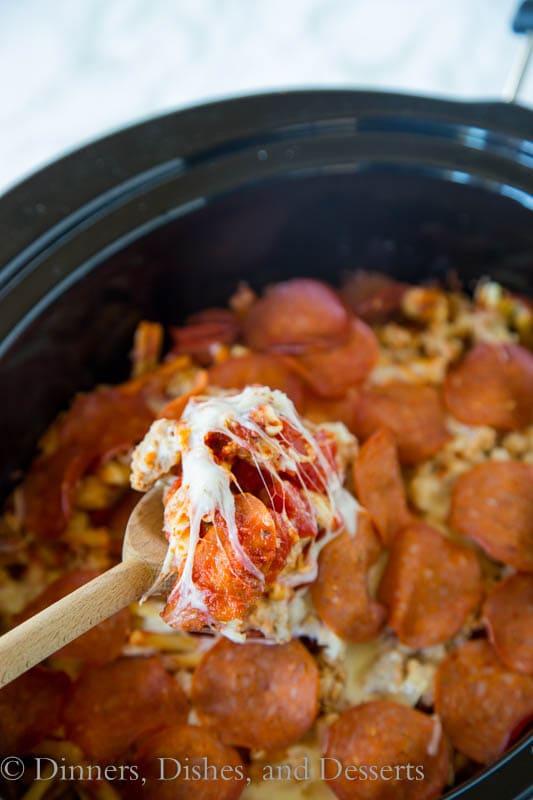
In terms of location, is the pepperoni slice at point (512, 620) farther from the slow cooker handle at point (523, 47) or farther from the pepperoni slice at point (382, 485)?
the slow cooker handle at point (523, 47)

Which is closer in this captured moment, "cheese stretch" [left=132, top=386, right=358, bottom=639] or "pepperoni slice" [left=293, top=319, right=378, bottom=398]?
"cheese stretch" [left=132, top=386, right=358, bottom=639]

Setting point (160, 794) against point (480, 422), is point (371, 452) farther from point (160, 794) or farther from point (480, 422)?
point (160, 794)

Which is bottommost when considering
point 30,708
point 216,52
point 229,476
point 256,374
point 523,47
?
point 30,708

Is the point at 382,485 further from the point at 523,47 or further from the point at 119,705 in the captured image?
the point at 523,47

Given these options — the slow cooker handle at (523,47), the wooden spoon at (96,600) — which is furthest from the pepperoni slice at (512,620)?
the slow cooker handle at (523,47)

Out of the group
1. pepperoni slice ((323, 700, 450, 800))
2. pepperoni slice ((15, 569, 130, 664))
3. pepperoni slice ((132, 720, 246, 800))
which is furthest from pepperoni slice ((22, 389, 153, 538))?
pepperoni slice ((323, 700, 450, 800))

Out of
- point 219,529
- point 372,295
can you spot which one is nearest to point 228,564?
point 219,529

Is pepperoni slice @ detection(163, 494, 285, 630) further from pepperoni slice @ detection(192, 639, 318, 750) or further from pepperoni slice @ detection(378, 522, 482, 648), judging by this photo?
pepperoni slice @ detection(378, 522, 482, 648)
